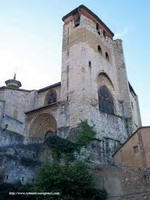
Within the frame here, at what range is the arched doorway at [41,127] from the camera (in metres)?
25.0

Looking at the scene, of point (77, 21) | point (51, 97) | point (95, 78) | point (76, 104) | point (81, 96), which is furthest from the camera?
point (77, 21)

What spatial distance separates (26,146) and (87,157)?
443 centimetres

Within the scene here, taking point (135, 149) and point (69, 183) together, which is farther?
point (135, 149)

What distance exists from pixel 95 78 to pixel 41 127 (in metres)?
6.67

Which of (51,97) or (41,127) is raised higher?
(51,97)

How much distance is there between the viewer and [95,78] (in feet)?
81.9

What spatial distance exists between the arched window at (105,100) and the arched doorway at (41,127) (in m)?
Result: 4.63

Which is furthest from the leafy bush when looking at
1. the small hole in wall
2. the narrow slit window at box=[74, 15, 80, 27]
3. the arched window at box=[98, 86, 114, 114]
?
the narrow slit window at box=[74, 15, 80, 27]

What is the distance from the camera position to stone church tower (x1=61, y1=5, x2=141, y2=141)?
2272cm

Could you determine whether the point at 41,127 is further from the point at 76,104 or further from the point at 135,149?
the point at 135,149

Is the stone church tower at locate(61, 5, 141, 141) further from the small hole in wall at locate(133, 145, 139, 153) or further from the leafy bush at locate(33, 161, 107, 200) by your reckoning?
the leafy bush at locate(33, 161, 107, 200)

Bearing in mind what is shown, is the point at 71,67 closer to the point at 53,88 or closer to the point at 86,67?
the point at 86,67

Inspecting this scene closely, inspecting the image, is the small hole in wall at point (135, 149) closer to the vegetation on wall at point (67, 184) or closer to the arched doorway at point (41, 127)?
the vegetation on wall at point (67, 184)

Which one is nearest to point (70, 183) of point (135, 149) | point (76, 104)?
point (135, 149)
